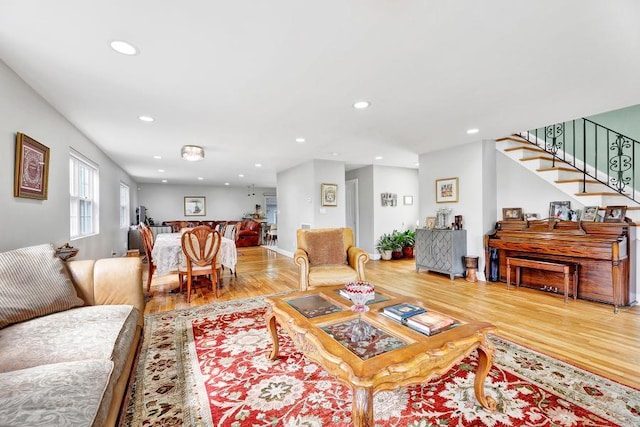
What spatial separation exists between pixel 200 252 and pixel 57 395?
2.90 m

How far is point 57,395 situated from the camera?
978 millimetres

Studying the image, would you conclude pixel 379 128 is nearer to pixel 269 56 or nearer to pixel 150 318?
pixel 269 56

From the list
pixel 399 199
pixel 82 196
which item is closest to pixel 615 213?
pixel 399 199

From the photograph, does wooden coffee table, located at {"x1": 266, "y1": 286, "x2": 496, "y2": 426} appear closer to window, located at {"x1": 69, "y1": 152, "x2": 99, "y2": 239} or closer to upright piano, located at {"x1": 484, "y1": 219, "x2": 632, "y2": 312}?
upright piano, located at {"x1": 484, "y1": 219, "x2": 632, "y2": 312}

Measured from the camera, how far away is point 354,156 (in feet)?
19.0

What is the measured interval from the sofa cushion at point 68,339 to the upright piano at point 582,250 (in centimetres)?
465

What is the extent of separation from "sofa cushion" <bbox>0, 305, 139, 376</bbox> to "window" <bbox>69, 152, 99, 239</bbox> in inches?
107

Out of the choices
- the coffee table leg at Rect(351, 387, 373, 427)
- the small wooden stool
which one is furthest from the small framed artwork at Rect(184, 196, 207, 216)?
the coffee table leg at Rect(351, 387, 373, 427)

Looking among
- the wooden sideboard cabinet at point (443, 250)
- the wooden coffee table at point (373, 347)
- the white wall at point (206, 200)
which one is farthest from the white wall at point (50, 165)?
the white wall at point (206, 200)

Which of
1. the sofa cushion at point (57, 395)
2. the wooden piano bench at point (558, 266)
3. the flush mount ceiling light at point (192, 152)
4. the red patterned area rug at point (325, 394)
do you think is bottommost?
the red patterned area rug at point (325, 394)

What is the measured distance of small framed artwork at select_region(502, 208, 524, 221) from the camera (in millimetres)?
4367

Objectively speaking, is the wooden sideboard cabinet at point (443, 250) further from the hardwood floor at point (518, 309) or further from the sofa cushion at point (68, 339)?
the sofa cushion at point (68, 339)

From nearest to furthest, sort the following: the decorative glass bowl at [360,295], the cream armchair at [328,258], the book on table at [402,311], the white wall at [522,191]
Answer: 1. the book on table at [402,311]
2. the decorative glass bowl at [360,295]
3. the cream armchair at [328,258]
4. the white wall at [522,191]

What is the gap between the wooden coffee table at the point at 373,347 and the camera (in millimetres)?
1172
